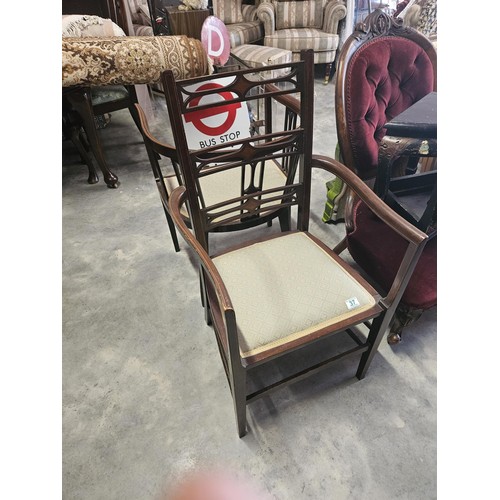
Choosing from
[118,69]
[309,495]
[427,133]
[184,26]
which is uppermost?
[184,26]

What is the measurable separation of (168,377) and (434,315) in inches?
46.9

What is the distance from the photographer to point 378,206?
Answer: 970mm

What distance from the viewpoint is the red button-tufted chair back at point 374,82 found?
1295mm

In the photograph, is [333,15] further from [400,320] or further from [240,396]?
[240,396]

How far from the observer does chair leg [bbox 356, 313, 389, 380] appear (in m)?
1.04

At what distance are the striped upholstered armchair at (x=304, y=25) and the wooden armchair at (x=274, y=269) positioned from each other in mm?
3127

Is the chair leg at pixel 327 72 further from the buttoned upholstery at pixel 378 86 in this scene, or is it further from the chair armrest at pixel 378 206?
the chair armrest at pixel 378 206

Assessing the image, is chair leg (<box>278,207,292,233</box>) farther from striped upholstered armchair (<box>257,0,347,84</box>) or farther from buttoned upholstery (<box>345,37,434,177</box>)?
striped upholstered armchair (<box>257,0,347,84</box>)

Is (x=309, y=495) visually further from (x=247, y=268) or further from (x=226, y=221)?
(x=226, y=221)

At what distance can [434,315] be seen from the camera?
4.91 feet

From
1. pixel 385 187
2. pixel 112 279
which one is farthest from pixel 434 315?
pixel 112 279

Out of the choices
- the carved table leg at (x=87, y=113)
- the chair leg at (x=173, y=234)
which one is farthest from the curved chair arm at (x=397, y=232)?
the carved table leg at (x=87, y=113)

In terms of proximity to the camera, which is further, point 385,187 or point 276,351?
point 385,187

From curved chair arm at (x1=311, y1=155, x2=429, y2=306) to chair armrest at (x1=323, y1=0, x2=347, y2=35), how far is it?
3.57m
